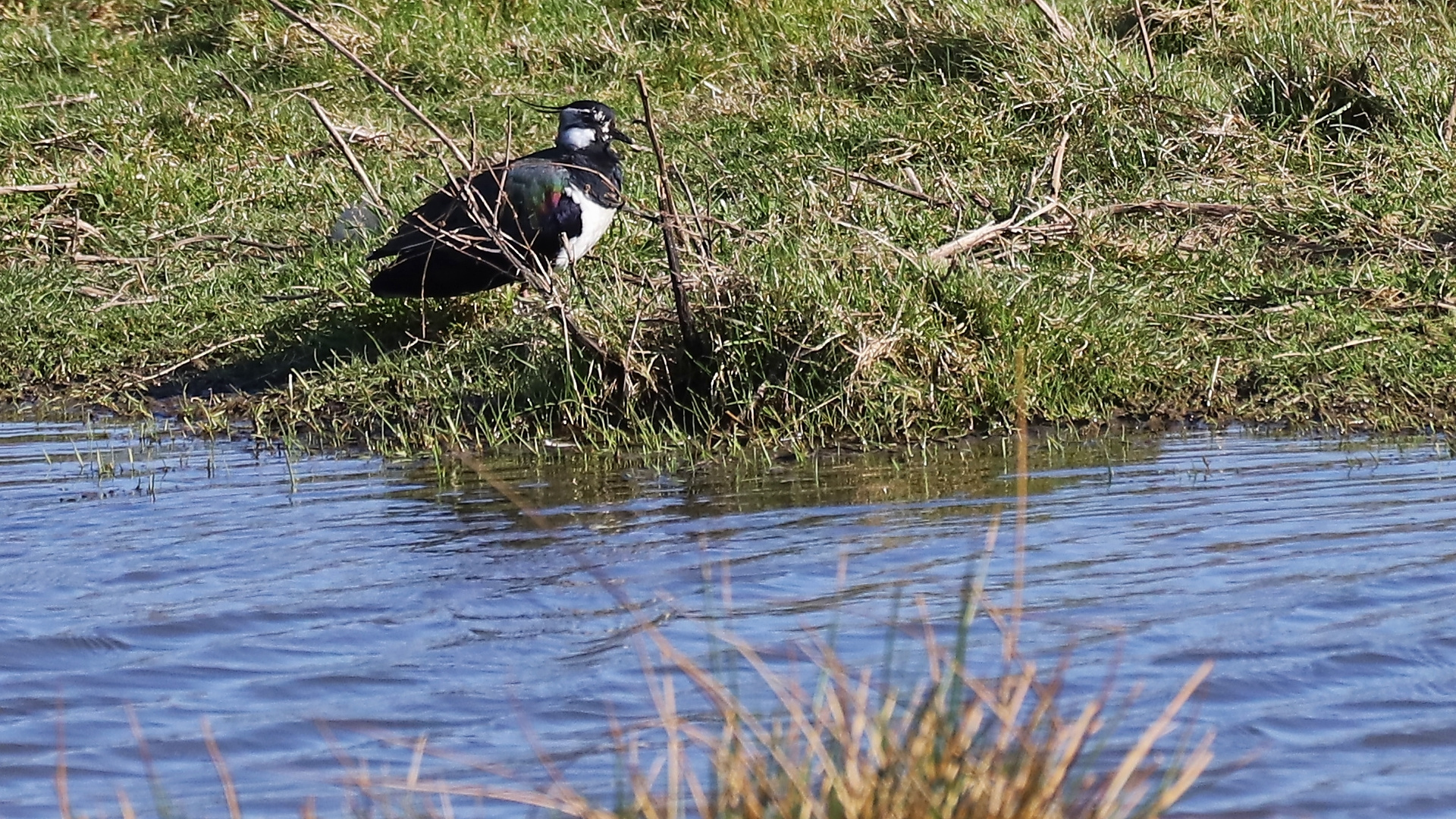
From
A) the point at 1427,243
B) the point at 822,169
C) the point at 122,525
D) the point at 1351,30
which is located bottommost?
the point at 122,525

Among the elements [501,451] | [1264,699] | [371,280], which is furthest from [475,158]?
[1264,699]

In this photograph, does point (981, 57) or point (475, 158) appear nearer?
point (475, 158)

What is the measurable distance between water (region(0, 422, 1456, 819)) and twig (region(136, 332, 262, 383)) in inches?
47.6

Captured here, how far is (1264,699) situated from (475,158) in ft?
10.1

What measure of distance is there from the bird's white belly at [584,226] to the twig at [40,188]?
2.88 metres

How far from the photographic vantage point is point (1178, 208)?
7.52 m

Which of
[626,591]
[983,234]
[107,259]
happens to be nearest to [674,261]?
[983,234]

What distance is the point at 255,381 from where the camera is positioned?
682 cm

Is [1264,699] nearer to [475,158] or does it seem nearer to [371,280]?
[475,158]

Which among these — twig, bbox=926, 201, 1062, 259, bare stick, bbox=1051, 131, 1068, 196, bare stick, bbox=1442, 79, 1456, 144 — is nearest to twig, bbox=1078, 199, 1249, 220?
bare stick, bbox=1051, 131, 1068, 196

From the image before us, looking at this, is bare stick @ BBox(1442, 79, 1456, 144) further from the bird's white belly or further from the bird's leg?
the bird's leg

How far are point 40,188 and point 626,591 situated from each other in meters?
5.34

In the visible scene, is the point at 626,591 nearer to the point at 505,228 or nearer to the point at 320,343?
the point at 505,228

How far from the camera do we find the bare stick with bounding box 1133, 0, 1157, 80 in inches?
333
